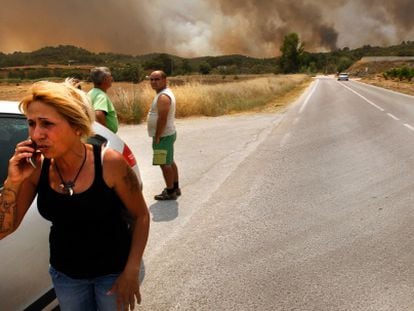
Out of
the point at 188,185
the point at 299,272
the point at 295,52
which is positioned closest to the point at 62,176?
the point at 299,272

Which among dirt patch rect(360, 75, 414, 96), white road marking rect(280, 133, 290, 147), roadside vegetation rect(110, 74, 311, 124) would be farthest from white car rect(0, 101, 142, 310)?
dirt patch rect(360, 75, 414, 96)

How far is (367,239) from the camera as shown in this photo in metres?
4.05

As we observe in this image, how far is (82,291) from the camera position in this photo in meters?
1.81

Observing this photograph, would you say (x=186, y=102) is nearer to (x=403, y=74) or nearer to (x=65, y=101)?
(x=65, y=101)

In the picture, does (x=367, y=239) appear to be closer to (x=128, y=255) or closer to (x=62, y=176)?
(x=128, y=255)

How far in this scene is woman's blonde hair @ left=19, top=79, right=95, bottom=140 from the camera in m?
1.54

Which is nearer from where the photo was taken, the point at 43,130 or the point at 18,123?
the point at 43,130

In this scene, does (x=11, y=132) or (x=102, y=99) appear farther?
(x=102, y=99)

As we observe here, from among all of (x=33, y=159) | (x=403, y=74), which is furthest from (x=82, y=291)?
(x=403, y=74)

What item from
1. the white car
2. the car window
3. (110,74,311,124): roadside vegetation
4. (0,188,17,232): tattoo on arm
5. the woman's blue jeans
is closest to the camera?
(0,188,17,232): tattoo on arm

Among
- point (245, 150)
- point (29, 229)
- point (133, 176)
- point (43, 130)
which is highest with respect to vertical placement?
point (43, 130)

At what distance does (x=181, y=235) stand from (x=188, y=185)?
6.39 feet

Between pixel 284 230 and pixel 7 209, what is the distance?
319 cm

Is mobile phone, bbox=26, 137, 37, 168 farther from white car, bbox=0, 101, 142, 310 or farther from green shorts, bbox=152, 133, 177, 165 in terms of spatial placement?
green shorts, bbox=152, 133, 177, 165
